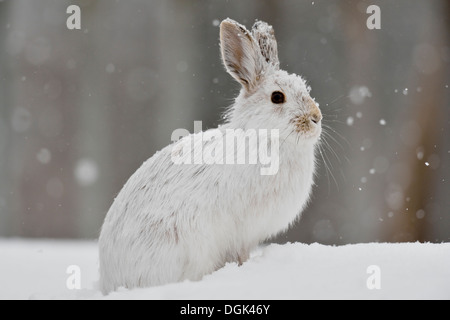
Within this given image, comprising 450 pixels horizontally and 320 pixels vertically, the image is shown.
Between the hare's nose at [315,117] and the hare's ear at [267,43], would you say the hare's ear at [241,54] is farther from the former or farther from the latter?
the hare's nose at [315,117]

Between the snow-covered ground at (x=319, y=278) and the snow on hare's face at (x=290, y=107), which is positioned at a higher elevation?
the snow on hare's face at (x=290, y=107)

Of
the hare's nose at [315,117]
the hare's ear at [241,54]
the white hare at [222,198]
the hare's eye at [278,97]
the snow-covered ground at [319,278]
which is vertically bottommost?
the snow-covered ground at [319,278]

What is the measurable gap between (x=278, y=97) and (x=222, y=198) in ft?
0.93

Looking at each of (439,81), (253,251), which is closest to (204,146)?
(253,251)

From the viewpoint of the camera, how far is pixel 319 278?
98 centimetres

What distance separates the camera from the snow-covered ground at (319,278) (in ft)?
2.97

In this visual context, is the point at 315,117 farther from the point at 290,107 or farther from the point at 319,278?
the point at 319,278

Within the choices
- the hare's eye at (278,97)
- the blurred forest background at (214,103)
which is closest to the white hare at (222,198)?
the hare's eye at (278,97)

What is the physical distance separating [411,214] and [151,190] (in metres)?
1.61

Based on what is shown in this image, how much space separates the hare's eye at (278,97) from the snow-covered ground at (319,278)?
1.11 ft

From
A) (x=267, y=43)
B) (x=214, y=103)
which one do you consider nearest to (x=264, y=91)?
(x=267, y=43)

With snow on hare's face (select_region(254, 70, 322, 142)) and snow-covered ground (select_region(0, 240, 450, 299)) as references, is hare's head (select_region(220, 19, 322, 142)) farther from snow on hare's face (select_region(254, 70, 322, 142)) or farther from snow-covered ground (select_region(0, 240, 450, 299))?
snow-covered ground (select_region(0, 240, 450, 299))

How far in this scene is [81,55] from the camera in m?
2.52

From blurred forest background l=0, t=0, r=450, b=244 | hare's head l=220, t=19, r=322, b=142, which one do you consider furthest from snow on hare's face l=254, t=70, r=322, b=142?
blurred forest background l=0, t=0, r=450, b=244
